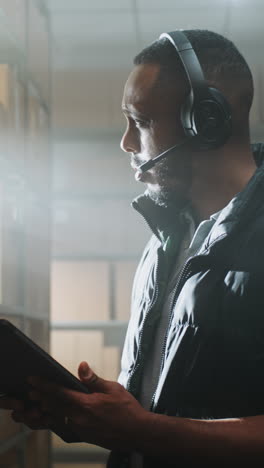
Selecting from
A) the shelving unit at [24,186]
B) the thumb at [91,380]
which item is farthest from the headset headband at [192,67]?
the shelving unit at [24,186]

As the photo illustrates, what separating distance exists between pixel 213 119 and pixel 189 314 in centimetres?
35

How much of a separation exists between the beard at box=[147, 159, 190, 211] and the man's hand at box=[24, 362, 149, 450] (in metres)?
0.39

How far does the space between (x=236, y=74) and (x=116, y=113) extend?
221 cm

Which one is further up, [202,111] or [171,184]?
Answer: [202,111]

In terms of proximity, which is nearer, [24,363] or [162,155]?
[24,363]

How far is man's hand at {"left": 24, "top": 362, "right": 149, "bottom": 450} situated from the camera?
2.59 feet

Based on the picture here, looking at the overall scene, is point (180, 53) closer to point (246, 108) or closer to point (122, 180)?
point (246, 108)

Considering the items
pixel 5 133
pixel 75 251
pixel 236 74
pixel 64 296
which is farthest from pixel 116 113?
pixel 236 74

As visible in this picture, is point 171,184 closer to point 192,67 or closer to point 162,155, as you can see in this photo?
point 162,155

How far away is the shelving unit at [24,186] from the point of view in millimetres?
2107

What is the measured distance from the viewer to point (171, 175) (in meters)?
1.09

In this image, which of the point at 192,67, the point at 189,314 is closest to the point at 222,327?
the point at 189,314

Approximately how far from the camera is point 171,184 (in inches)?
42.8

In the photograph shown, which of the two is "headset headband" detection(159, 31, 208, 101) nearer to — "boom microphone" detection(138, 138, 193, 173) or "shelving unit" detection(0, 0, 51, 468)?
"boom microphone" detection(138, 138, 193, 173)
